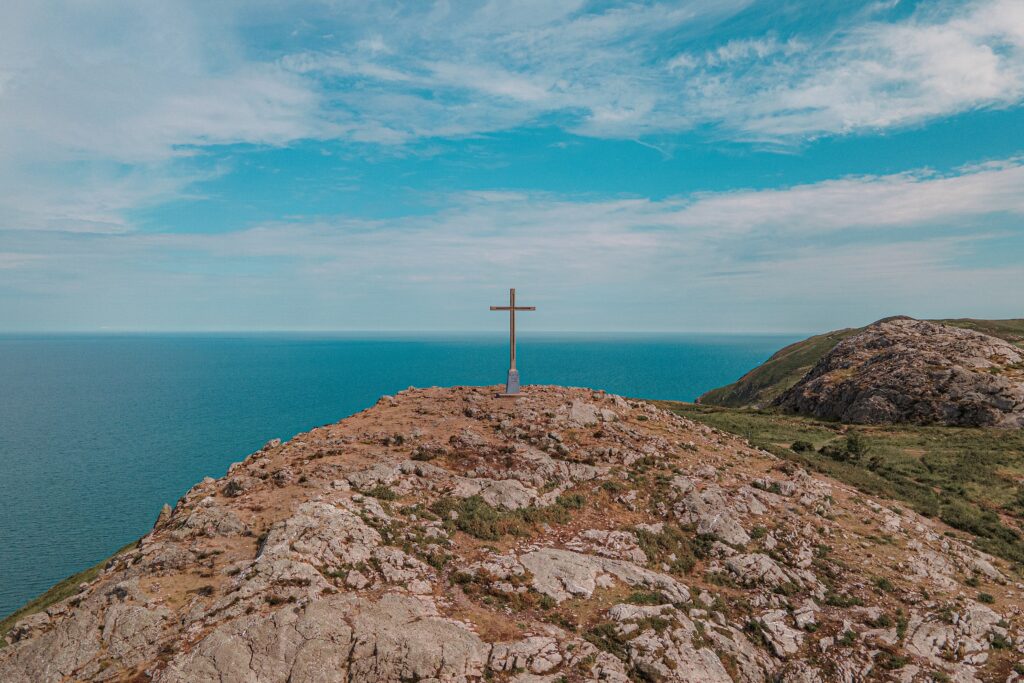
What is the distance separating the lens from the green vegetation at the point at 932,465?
3112 cm

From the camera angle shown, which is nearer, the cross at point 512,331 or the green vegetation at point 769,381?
the cross at point 512,331

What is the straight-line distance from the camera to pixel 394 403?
129ft

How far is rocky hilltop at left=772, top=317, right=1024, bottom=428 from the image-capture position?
191 feet

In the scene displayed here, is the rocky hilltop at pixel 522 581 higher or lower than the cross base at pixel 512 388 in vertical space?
lower

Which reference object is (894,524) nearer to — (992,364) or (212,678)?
(212,678)

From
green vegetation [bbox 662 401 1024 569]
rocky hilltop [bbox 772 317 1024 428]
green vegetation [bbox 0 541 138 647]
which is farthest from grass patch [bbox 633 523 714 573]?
rocky hilltop [bbox 772 317 1024 428]

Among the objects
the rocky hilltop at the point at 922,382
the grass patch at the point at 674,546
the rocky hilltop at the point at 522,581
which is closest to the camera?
the rocky hilltop at the point at 522,581

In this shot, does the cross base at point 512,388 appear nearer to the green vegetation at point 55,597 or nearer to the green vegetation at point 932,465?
the green vegetation at point 932,465

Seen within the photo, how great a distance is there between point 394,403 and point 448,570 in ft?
65.9

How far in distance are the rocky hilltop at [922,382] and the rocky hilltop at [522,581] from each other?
39950mm

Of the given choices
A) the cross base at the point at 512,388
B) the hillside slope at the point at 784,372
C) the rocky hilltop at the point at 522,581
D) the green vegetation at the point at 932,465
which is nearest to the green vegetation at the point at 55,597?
the rocky hilltop at the point at 522,581

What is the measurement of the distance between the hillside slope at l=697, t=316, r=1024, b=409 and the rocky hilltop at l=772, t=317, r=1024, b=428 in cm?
2798

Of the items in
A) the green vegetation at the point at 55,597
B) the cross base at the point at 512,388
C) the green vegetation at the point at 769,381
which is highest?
the cross base at the point at 512,388

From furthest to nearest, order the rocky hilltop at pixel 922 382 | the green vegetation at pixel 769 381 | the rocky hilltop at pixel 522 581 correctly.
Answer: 1. the green vegetation at pixel 769 381
2. the rocky hilltop at pixel 922 382
3. the rocky hilltop at pixel 522 581
